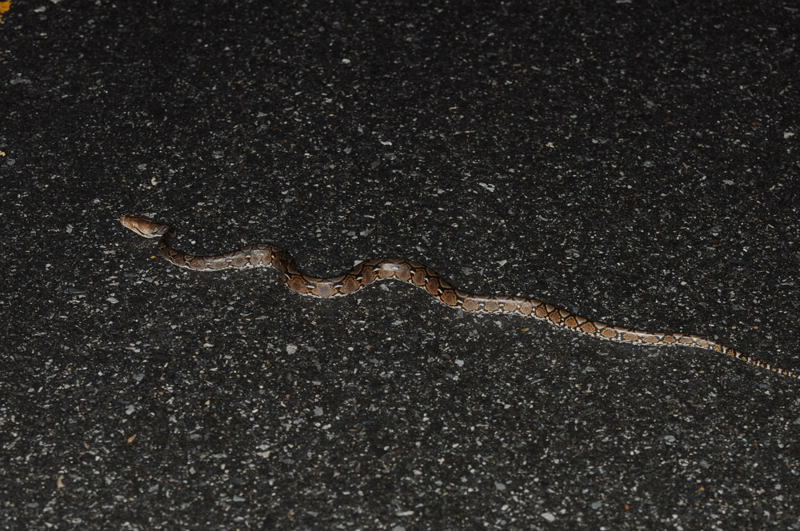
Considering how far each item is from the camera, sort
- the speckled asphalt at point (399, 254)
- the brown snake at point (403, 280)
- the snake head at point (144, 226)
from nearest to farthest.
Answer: the speckled asphalt at point (399, 254), the brown snake at point (403, 280), the snake head at point (144, 226)

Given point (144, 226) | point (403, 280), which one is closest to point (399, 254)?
point (403, 280)

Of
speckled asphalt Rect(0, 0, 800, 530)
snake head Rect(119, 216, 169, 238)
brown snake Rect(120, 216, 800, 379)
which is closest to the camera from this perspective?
speckled asphalt Rect(0, 0, 800, 530)

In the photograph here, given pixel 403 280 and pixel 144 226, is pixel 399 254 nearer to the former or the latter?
pixel 403 280

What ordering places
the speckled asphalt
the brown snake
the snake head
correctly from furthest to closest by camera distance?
the snake head < the brown snake < the speckled asphalt

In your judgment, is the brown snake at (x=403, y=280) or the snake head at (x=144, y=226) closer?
the brown snake at (x=403, y=280)

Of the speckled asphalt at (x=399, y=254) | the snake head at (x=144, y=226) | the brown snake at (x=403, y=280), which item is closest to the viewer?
the speckled asphalt at (x=399, y=254)

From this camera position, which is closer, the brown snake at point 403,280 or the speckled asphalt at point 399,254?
the speckled asphalt at point 399,254

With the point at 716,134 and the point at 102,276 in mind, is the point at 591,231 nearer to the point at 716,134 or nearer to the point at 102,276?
the point at 716,134
